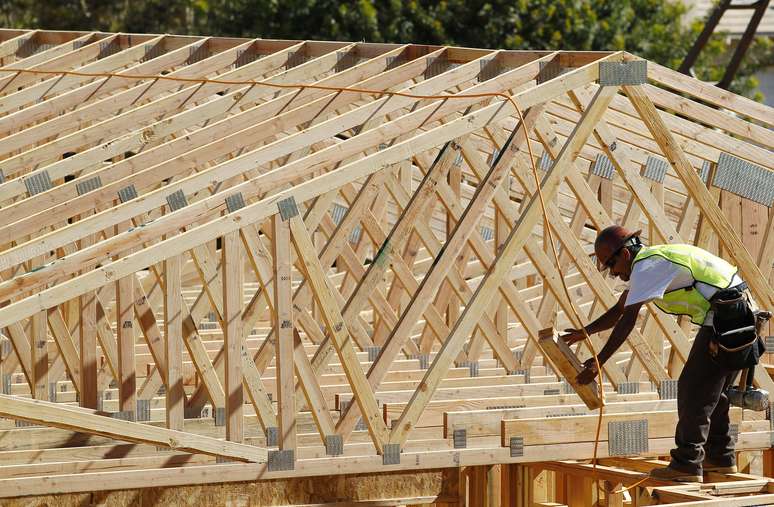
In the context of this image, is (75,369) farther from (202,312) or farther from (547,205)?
(547,205)

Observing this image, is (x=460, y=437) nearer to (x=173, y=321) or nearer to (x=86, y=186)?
(x=173, y=321)

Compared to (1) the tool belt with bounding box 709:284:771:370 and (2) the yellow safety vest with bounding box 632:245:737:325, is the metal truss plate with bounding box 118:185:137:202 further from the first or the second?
(1) the tool belt with bounding box 709:284:771:370

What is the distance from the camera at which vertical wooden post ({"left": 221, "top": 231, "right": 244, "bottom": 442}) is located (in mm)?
9242

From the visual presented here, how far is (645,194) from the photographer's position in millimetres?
10664

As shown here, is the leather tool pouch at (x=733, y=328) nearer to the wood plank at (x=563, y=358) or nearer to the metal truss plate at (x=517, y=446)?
the wood plank at (x=563, y=358)

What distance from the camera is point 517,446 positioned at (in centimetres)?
998

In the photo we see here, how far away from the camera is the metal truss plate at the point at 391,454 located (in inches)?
381

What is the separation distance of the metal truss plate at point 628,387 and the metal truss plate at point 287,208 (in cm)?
350

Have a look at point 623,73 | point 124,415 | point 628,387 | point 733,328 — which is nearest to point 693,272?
point 733,328

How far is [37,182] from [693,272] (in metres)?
5.00

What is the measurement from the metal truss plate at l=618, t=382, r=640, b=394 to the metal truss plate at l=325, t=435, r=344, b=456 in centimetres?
269

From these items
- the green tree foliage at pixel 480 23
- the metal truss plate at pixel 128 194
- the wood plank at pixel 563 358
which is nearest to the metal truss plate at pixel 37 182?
the metal truss plate at pixel 128 194

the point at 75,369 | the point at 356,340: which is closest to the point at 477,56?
the point at 356,340

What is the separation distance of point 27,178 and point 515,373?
474 cm
